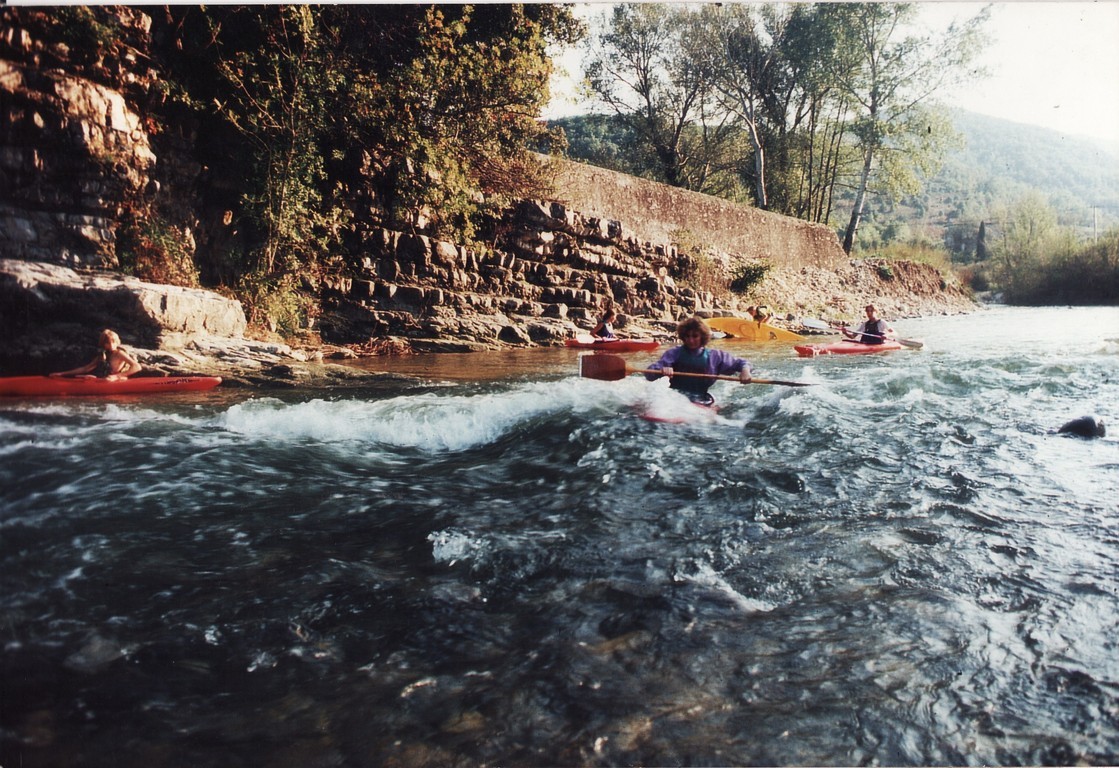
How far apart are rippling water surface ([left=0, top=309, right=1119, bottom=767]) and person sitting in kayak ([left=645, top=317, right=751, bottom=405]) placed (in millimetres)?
962

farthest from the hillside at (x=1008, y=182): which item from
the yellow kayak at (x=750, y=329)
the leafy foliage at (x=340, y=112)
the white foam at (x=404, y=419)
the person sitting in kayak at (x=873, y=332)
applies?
the leafy foliage at (x=340, y=112)

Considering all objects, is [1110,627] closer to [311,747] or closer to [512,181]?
[311,747]

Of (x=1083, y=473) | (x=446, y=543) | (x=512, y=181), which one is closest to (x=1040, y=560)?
(x=1083, y=473)

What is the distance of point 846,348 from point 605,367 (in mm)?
6628

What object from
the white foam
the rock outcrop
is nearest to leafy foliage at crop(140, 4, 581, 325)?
the rock outcrop

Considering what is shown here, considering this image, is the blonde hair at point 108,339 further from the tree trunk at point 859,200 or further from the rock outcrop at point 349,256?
the tree trunk at point 859,200

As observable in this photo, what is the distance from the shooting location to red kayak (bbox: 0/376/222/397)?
19.0 feet

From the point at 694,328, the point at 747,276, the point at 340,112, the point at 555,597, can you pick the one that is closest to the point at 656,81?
the point at 747,276

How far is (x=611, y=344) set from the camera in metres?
11.8

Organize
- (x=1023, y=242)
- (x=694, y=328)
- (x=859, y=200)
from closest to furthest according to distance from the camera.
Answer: (x=694, y=328), (x=1023, y=242), (x=859, y=200)

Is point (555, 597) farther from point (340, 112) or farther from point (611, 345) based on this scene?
point (340, 112)

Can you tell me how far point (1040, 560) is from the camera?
2674mm

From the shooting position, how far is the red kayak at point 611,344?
1177cm

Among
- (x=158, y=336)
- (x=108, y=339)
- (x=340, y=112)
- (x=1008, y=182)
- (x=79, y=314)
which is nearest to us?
(x=108, y=339)
